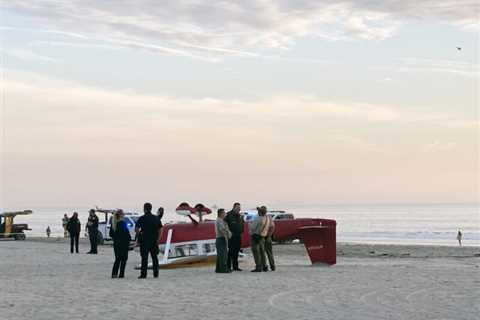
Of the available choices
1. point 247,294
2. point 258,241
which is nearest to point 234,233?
point 258,241

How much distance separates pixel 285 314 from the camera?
11820 millimetres

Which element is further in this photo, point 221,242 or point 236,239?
point 236,239

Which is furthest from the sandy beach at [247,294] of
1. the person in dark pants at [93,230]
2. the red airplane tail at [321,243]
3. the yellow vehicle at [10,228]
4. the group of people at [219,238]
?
the yellow vehicle at [10,228]

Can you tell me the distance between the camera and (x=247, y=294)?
568 inches

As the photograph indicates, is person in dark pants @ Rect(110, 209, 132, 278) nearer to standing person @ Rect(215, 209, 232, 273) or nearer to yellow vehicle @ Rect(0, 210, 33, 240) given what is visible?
standing person @ Rect(215, 209, 232, 273)

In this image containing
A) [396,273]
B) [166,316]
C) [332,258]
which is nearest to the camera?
[166,316]

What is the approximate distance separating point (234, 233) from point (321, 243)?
10.4 ft

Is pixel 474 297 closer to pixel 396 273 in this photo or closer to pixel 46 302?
pixel 396 273

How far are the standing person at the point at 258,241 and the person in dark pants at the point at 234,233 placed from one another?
35cm

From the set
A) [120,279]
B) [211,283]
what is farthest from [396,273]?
[120,279]

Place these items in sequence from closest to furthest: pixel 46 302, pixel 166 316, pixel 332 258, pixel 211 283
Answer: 1. pixel 166 316
2. pixel 46 302
3. pixel 211 283
4. pixel 332 258

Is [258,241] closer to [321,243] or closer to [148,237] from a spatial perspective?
[321,243]

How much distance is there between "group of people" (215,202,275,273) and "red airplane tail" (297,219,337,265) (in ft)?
7.63

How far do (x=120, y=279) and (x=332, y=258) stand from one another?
6829mm
